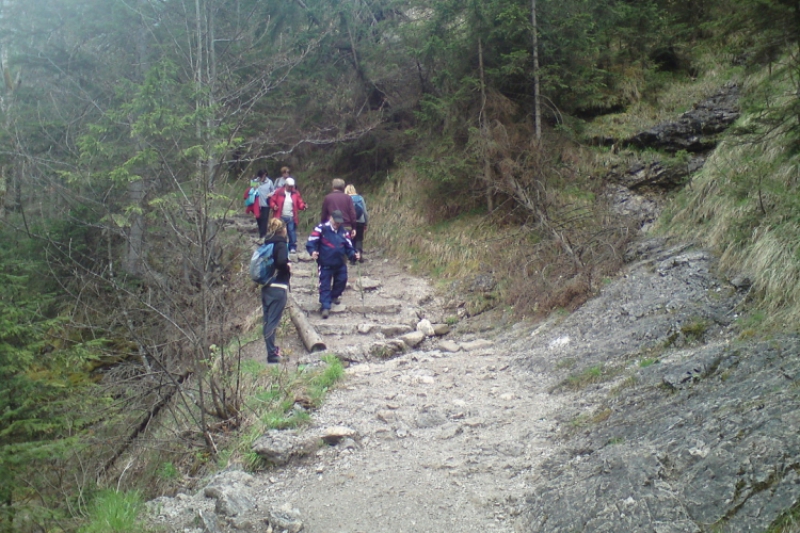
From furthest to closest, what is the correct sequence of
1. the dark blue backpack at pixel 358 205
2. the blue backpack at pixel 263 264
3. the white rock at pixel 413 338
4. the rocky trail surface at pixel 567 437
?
the dark blue backpack at pixel 358 205 < the white rock at pixel 413 338 < the blue backpack at pixel 263 264 < the rocky trail surface at pixel 567 437

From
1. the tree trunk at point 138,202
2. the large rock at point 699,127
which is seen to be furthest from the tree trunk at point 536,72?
the tree trunk at point 138,202

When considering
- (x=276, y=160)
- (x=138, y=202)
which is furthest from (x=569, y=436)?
(x=276, y=160)

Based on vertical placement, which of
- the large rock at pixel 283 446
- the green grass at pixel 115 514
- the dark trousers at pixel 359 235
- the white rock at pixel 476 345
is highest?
the dark trousers at pixel 359 235

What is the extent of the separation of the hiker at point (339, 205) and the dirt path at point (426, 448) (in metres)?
3.58

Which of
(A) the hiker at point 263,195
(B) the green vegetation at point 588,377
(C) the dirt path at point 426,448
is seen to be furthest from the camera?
(A) the hiker at point 263,195

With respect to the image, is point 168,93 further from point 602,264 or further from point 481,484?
point 481,484

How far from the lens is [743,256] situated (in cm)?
667

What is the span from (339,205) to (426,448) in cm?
690

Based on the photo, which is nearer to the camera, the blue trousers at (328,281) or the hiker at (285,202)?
the blue trousers at (328,281)

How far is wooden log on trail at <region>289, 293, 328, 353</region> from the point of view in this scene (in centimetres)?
882

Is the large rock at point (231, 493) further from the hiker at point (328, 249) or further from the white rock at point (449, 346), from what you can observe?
the hiker at point (328, 249)

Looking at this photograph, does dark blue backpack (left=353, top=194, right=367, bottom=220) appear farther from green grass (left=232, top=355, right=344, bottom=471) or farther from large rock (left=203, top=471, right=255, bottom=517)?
→ large rock (left=203, top=471, right=255, bottom=517)

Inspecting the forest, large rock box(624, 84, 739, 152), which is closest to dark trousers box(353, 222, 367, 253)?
the forest

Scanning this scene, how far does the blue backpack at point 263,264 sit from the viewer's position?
307 inches
